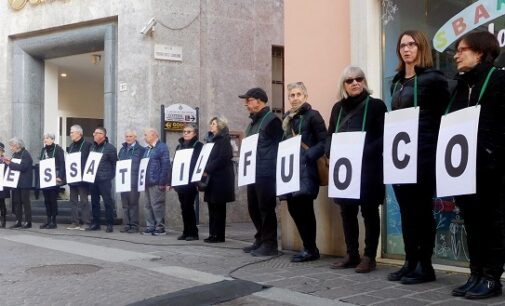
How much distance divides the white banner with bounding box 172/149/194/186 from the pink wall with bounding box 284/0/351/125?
205cm

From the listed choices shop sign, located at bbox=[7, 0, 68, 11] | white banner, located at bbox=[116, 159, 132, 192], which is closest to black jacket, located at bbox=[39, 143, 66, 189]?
white banner, located at bbox=[116, 159, 132, 192]

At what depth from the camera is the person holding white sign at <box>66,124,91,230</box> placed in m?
10.5

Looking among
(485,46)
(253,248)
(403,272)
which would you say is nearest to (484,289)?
(403,272)

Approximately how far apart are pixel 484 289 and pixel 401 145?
1327mm

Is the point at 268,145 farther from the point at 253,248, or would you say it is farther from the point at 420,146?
the point at 420,146

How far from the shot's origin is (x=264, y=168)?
23.1 ft

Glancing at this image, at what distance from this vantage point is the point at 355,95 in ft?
19.3

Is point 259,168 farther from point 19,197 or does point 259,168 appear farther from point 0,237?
point 19,197

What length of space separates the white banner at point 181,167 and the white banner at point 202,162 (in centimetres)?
20

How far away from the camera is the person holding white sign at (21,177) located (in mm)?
11062

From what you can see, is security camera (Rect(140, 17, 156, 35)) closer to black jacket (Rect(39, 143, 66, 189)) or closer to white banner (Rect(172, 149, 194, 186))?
black jacket (Rect(39, 143, 66, 189))

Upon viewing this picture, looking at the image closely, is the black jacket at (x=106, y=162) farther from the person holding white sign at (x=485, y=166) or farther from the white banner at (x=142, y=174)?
the person holding white sign at (x=485, y=166)

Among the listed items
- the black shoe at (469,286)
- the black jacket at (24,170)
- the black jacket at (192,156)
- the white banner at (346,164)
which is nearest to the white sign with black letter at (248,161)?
the white banner at (346,164)

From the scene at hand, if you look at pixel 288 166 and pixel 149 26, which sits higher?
pixel 149 26
